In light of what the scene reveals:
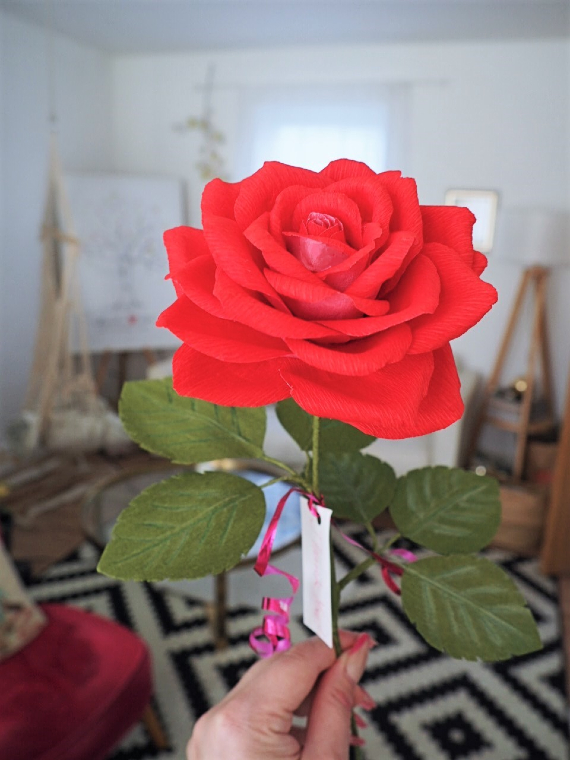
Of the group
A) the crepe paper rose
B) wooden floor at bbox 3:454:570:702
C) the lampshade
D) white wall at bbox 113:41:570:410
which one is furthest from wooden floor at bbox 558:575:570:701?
the crepe paper rose

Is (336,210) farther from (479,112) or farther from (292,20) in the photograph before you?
(479,112)

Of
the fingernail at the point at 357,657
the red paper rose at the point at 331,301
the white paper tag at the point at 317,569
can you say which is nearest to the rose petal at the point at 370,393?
the red paper rose at the point at 331,301

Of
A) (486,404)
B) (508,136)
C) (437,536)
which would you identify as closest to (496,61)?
(508,136)

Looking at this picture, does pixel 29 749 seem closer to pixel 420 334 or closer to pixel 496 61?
pixel 420 334

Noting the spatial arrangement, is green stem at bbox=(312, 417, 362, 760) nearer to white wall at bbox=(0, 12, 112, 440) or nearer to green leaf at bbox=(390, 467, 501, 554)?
green leaf at bbox=(390, 467, 501, 554)

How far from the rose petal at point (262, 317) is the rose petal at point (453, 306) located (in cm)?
5

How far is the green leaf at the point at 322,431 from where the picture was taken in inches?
16.2

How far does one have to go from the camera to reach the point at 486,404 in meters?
3.16

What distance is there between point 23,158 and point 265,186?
3.61m

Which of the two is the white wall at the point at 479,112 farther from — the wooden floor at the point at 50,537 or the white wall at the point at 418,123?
the wooden floor at the point at 50,537

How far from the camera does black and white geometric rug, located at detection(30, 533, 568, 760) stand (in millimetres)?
1652

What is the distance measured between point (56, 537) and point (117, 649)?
1352 mm

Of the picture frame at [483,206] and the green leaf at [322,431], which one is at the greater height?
the picture frame at [483,206]

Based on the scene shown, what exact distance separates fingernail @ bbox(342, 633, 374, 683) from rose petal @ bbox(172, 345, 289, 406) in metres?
0.28
